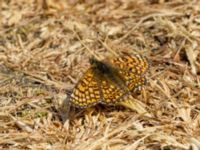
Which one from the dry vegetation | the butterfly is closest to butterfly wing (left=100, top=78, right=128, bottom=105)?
the butterfly

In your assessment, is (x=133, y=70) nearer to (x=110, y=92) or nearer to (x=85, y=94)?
(x=110, y=92)

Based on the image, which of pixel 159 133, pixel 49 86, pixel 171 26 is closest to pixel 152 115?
pixel 159 133

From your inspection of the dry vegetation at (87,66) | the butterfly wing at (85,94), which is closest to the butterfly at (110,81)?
the butterfly wing at (85,94)

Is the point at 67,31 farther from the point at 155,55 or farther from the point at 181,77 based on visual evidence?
the point at 181,77

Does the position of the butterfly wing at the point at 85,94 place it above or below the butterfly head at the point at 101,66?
below

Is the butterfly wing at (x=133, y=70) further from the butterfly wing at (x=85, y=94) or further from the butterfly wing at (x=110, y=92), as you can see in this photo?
the butterfly wing at (x=85, y=94)
